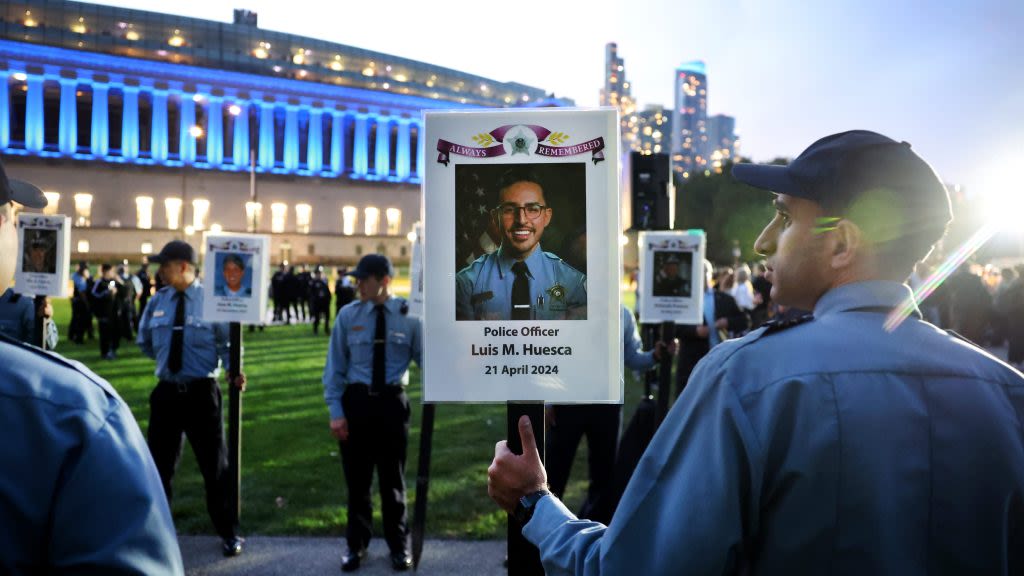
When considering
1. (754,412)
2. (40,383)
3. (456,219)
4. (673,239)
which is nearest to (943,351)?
(754,412)

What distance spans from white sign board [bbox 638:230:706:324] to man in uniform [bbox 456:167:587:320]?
4.35 m

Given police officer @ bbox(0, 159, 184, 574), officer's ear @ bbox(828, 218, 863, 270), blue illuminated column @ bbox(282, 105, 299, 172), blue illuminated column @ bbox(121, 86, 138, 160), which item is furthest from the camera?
blue illuminated column @ bbox(282, 105, 299, 172)

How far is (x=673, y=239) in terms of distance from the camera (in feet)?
21.4

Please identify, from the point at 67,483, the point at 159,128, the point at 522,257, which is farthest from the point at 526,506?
the point at 159,128

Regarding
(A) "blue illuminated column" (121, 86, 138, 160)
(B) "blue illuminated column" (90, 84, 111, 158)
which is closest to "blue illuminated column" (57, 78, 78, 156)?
(B) "blue illuminated column" (90, 84, 111, 158)

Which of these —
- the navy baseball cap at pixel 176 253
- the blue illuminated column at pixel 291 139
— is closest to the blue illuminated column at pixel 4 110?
the blue illuminated column at pixel 291 139

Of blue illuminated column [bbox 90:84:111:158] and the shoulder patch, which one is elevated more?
blue illuminated column [bbox 90:84:111:158]

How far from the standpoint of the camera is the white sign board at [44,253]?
6934 mm

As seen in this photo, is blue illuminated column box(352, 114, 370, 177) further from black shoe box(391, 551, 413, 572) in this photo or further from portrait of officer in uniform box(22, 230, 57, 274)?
black shoe box(391, 551, 413, 572)

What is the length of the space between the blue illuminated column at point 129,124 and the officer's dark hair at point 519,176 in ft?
255

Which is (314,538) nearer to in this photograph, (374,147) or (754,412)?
(754,412)

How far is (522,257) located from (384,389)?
400cm

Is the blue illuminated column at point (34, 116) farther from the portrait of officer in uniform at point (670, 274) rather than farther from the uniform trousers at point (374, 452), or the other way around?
the portrait of officer in uniform at point (670, 274)

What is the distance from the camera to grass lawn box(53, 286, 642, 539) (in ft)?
22.6
